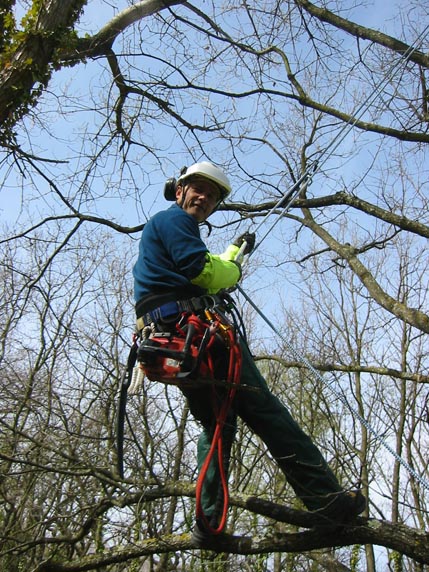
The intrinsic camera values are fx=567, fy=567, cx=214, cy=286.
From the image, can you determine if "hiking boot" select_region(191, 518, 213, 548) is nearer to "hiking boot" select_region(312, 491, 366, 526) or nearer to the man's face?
"hiking boot" select_region(312, 491, 366, 526)

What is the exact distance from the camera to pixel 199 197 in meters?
2.76

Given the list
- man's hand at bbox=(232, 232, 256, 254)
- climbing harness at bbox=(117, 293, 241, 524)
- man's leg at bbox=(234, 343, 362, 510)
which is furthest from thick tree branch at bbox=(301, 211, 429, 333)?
climbing harness at bbox=(117, 293, 241, 524)

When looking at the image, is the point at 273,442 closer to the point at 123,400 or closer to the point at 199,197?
the point at 123,400

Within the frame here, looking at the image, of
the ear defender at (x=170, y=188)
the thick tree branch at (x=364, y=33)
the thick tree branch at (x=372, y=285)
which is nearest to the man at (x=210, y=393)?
the ear defender at (x=170, y=188)

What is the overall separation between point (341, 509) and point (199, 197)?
1.55m

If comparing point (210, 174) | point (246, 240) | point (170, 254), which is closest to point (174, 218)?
point (170, 254)

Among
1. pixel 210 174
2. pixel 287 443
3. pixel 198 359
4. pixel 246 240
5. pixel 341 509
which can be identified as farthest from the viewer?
pixel 246 240

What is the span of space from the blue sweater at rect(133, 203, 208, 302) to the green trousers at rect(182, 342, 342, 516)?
0.45 meters

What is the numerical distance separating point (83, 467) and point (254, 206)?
2.88m

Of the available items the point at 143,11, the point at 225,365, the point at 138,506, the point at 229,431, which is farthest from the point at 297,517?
the point at 143,11

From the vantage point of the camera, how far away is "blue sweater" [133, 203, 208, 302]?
2.48m

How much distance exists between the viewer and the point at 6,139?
361 centimetres

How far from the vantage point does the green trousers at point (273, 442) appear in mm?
2498

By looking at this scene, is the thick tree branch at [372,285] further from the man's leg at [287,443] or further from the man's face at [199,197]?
the man's face at [199,197]
